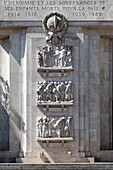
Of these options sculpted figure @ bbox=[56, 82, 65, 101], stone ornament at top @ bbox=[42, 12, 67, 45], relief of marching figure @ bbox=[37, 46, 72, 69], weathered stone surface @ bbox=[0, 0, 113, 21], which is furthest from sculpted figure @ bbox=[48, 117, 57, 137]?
weathered stone surface @ bbox=[0, 0, 113, 21]

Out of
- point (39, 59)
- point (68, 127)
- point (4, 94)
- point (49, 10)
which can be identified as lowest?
point (68, 127)

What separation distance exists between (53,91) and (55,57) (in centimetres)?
108

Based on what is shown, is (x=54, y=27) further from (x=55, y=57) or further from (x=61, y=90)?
(x=61, y=90)

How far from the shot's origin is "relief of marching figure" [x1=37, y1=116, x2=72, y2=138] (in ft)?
65.8

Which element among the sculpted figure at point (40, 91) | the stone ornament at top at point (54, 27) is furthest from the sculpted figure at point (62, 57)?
the sculpted figure at point (40, 91)

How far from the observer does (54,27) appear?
20.2 m

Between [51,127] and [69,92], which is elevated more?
[69,92]

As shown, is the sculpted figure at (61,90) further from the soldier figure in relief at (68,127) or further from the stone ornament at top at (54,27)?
the stone ornament at top at (54,27)

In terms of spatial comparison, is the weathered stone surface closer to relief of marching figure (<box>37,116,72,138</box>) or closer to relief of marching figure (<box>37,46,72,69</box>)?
relief of marching figure (<box>37,46,72,69</box>)

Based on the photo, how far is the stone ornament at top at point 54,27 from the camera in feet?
66.3

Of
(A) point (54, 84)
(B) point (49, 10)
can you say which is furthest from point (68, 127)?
(B) point (49, 10)

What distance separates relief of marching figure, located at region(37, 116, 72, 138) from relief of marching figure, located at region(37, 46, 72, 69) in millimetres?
1657

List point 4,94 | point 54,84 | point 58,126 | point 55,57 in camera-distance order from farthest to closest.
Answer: point 4,94, point 55,57, point 54,84, point 58,126

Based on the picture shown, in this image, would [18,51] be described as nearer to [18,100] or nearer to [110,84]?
[18,100]
